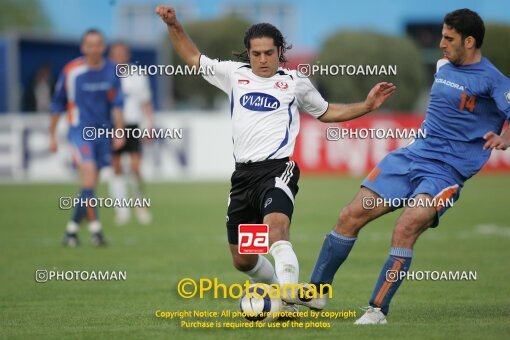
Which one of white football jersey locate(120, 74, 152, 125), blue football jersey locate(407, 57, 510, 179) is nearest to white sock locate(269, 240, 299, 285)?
blue football jersey locate(407, 57, 510, 179)

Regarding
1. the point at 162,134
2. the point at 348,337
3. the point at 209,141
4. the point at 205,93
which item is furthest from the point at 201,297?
the point at 205,93

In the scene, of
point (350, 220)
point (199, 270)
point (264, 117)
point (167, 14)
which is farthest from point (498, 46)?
point (167, 14)

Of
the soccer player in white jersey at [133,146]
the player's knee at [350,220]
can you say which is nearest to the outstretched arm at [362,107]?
the player's knee at [350,220]

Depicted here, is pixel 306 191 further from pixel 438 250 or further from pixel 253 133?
pixel 253 133

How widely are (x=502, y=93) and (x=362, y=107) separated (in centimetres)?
110

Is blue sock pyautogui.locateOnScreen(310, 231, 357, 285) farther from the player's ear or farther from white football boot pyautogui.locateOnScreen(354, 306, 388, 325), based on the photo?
the player's ear

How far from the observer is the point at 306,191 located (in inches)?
987

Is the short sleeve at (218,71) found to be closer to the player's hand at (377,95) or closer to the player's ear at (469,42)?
the player's hand at (377,95)

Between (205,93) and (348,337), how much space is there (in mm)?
45546

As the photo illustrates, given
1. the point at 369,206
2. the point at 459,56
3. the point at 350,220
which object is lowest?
the point at 350,220

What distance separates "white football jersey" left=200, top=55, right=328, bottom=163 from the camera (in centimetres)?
810

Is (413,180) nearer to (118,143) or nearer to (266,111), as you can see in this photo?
(266,111)

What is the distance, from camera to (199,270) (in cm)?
1170

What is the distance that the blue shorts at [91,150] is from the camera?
1414 centimetres
